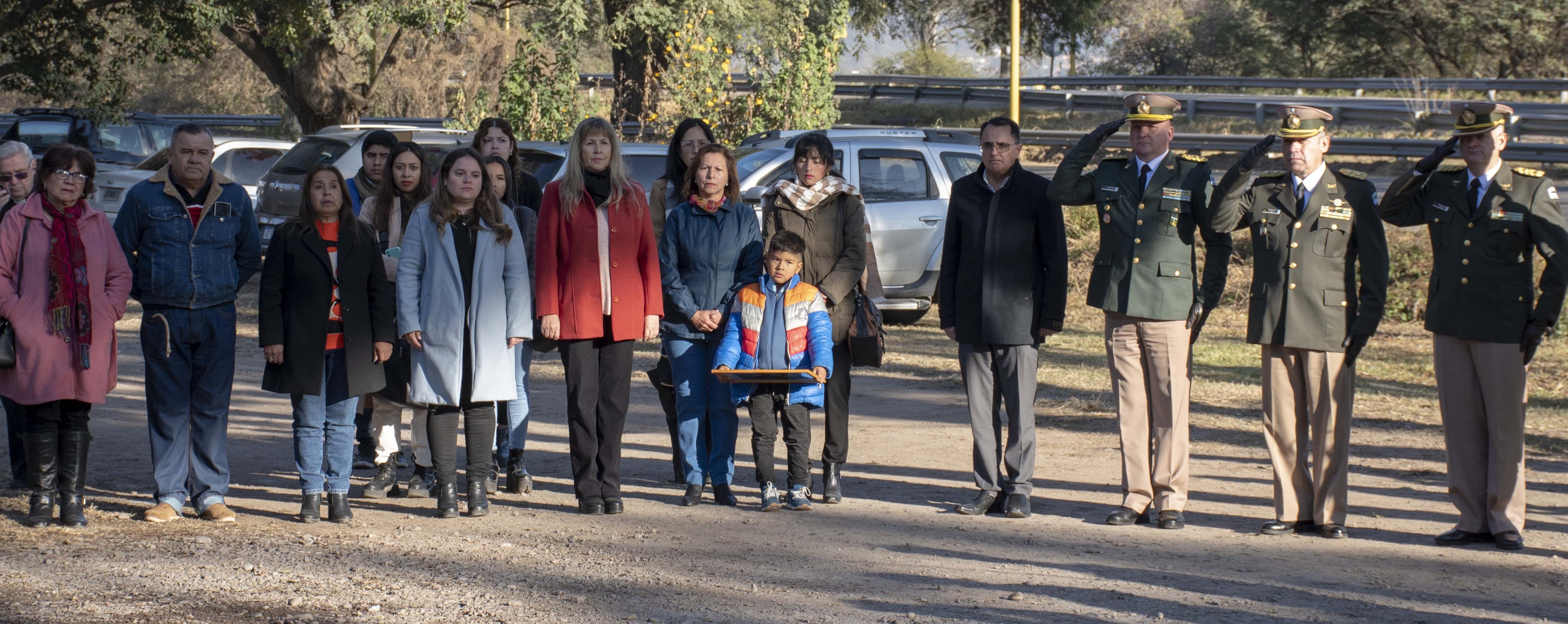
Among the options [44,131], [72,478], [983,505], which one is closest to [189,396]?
[72,478]

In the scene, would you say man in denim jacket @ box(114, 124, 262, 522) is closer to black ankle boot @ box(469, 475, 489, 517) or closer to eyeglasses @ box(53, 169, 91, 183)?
eyeglasses @ box(53, 169, 91, 183)

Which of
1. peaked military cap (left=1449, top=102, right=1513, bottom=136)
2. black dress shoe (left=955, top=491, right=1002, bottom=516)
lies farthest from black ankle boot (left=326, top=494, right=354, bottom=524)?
peaked military cap (left=1449, top=102, right=1513, bottom=136)

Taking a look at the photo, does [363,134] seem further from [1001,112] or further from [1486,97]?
[1486,97]

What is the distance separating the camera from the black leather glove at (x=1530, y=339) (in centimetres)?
603

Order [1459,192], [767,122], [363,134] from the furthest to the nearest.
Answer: [767,122], [363,134], [1459,192]

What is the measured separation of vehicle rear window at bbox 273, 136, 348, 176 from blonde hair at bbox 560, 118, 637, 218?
30.9ft

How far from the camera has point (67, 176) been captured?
6266 millimetres

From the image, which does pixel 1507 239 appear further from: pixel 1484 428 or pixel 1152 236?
pixel 1152 236

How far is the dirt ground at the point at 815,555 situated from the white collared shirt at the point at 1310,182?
1.54 metres

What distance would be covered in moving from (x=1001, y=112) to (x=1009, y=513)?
1144 inches

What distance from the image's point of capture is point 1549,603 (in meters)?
5.25

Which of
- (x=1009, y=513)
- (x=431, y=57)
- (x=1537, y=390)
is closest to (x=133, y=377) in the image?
(x=1009, y=513)

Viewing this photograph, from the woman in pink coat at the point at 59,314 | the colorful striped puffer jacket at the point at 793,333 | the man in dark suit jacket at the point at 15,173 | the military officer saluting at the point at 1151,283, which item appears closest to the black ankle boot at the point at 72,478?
the woman in pink coat at the point at 59,314

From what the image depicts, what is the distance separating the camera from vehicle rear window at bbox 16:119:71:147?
839 inches
